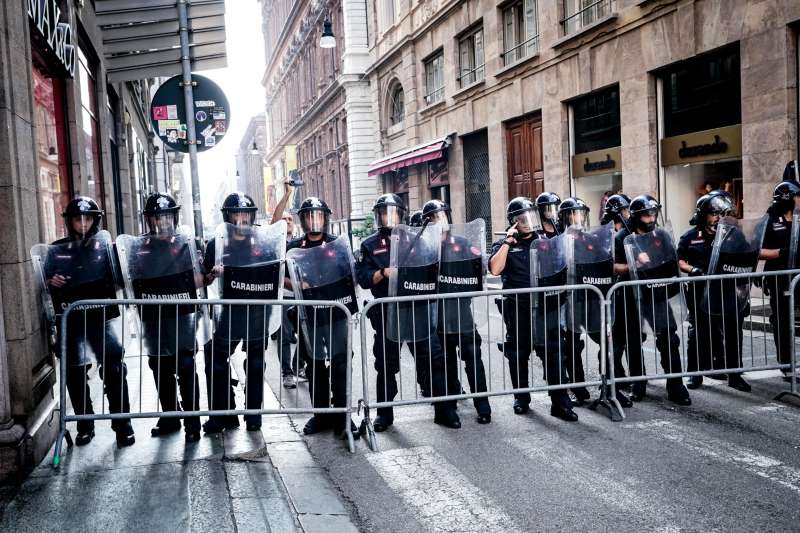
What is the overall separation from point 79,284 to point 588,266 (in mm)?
3999

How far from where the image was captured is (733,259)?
6.64 metres

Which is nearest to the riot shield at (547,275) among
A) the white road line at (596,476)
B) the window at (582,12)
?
the white road line at (596,476)

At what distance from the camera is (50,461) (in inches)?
192

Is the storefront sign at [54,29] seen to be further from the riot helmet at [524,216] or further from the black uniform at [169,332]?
the riot helmet at [524,216]

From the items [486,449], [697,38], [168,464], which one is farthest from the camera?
[697,38]

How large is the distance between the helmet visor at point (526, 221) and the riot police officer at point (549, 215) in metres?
0.26

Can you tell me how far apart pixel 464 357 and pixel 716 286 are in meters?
2.40

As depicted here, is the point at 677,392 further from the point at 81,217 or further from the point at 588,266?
the point at 81,217

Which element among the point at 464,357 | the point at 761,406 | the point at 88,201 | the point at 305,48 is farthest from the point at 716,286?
the point at 305,48

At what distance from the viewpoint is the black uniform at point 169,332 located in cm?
547

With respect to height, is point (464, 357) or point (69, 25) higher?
point (69, 25)

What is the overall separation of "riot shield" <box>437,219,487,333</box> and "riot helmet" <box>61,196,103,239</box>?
2642 mm

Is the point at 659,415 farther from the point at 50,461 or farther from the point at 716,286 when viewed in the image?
the point at 50,461

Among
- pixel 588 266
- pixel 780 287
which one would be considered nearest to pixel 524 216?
pixel 588 266
